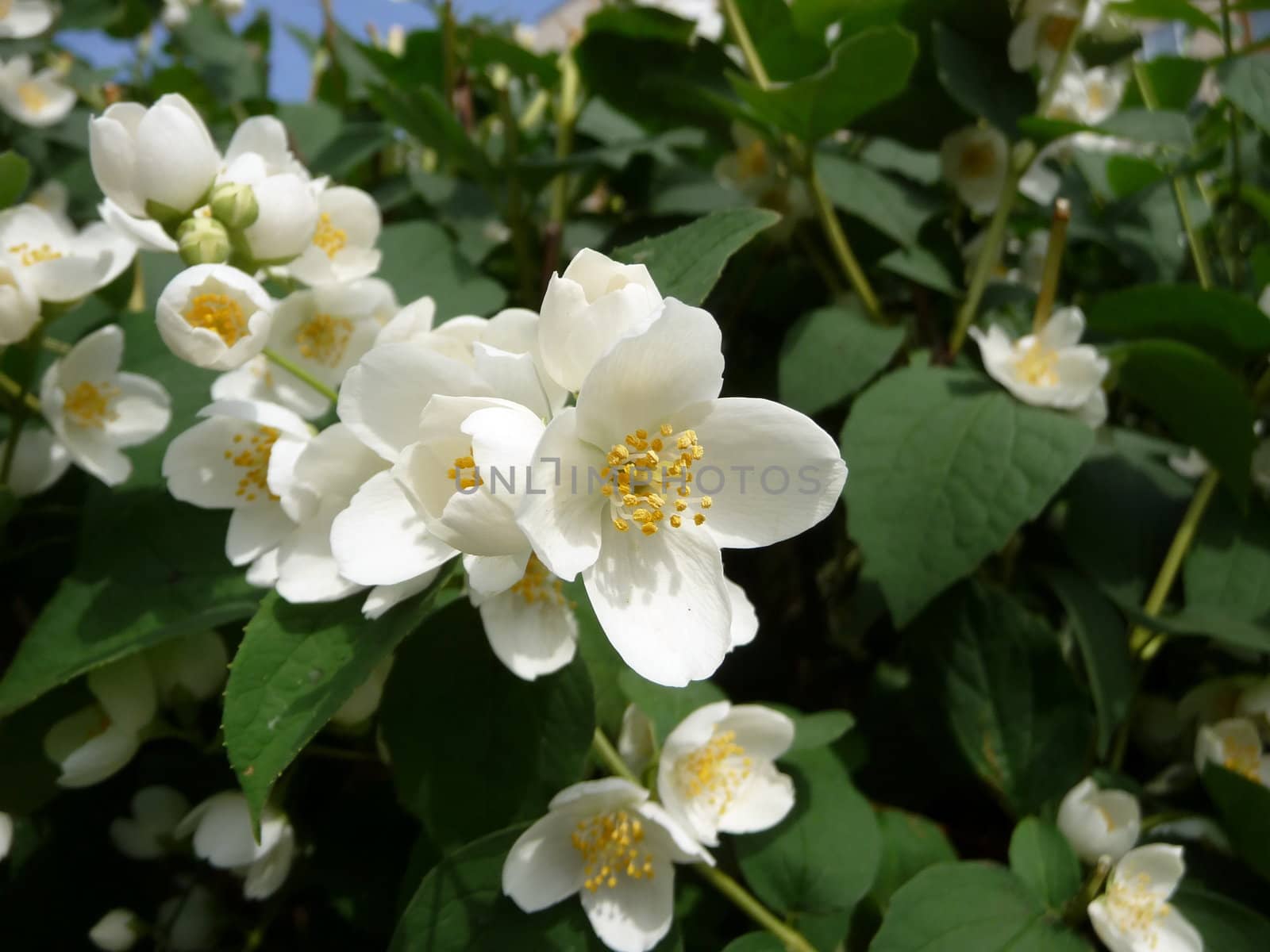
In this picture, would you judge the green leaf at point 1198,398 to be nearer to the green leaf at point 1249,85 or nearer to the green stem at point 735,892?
the green leaf at point 1249,85

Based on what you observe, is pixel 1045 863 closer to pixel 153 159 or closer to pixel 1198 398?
pixel 1198 398

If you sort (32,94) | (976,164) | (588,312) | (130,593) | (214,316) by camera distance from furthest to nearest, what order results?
(32,94), (976,164), (130,593), (214,316), (588,312)

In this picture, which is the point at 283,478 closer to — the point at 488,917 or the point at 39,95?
the point at 488,917

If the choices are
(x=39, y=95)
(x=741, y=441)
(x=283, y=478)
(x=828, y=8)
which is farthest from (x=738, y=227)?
(x=39, y=95)

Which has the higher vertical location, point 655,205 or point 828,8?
point 828,8

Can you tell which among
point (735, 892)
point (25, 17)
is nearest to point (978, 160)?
point (735, 892)

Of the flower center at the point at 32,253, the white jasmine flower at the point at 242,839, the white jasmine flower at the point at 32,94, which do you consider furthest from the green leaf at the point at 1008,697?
the white jasmine flower at the point at 32,94

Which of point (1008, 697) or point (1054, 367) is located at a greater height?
point (1054, 367)

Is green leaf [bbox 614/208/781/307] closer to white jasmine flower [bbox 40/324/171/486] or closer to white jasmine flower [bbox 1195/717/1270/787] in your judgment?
white jasmine flower [bbox 40/324/171/486]
